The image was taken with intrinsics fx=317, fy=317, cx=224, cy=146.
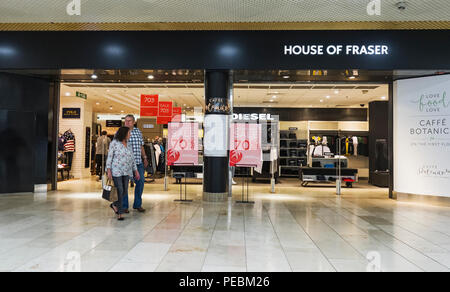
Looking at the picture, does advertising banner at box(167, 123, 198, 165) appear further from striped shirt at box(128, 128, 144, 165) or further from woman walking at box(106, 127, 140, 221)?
woman walking at box(106, 127, 140, 221)


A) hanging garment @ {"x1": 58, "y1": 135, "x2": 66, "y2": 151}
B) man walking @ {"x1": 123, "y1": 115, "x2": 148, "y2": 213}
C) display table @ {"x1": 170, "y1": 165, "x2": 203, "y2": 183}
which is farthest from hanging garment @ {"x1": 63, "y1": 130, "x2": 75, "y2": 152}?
man walking @ {"x1": 123, "y1": 115, "x2": 148, "y2": 213}

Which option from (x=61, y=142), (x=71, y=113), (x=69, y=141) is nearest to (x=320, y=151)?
(x=69, y=141)

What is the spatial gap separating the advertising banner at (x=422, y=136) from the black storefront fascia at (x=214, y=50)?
772 mm

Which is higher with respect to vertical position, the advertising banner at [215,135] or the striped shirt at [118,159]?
the advertising banner at [215,135]

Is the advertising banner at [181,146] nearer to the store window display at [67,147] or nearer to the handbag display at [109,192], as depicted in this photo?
the handbag display at [109,192]

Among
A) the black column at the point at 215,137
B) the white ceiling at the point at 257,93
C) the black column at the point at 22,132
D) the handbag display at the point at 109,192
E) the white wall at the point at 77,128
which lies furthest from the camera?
the white wall at the point at 77,128

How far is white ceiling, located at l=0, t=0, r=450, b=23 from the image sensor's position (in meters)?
6.08

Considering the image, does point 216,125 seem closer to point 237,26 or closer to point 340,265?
point 237,26

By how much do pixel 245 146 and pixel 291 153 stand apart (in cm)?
690

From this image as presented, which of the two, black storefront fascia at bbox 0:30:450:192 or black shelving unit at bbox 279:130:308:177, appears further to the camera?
black shelving unit at bbox 279:130:308:177

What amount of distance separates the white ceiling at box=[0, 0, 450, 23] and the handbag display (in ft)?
11.8

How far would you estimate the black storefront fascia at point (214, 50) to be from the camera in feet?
22.2

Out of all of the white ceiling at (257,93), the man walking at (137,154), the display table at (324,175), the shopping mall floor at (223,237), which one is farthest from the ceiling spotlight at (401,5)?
the display table at (324,175)
